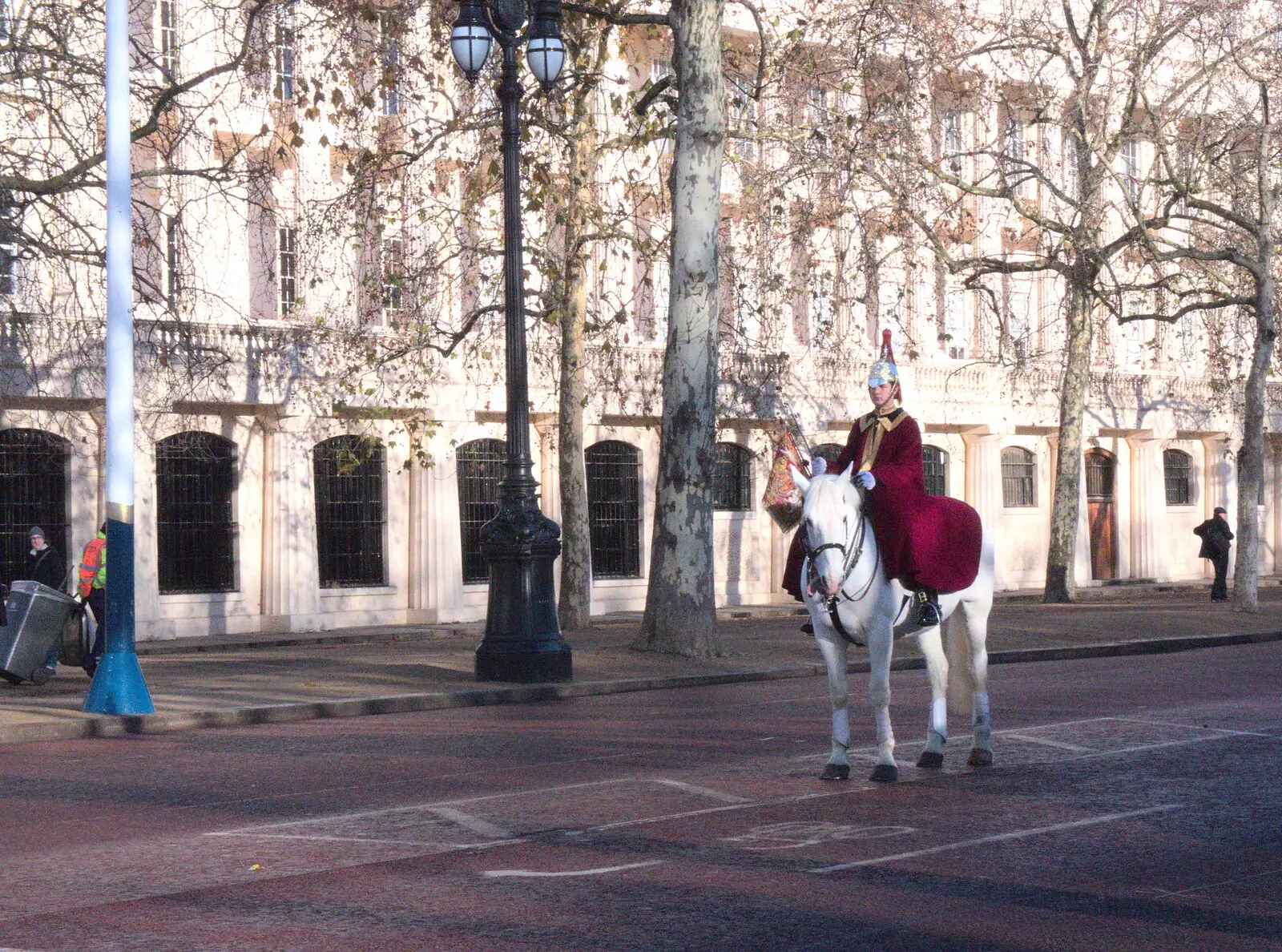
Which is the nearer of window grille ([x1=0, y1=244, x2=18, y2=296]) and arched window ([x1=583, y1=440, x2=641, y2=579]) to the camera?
window grille ([x1=0, y1=244, x2=18, y2=296])

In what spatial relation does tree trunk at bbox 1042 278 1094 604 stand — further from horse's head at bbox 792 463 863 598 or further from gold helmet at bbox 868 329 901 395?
horse's head at bbox 792 463 863 598

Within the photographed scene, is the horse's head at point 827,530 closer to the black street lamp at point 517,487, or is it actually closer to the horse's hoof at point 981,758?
the horse's hoof at point 981,758

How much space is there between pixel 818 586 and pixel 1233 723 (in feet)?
15.4

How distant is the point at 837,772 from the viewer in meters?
10.9

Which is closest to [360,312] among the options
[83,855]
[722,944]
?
[83,855]

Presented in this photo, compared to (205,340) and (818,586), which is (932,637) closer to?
(818,586)

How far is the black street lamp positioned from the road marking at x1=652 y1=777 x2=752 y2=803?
25.3ft

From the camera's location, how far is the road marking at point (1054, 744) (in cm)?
1234

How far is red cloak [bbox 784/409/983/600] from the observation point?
10969 mm

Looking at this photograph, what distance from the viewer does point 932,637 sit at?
38.1 feet

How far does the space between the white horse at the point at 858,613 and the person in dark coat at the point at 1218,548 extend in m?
29.2

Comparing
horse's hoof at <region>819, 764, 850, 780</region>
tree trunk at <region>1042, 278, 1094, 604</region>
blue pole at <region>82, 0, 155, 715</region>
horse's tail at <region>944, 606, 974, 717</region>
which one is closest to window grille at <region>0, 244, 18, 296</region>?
blue pole at <region>82, 0, 155, 715</region>

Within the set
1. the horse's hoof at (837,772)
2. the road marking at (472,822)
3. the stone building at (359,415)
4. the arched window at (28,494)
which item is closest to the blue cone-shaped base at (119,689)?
the stone building at (359,415)

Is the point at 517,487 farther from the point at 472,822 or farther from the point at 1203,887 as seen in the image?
the point at 1203,887
